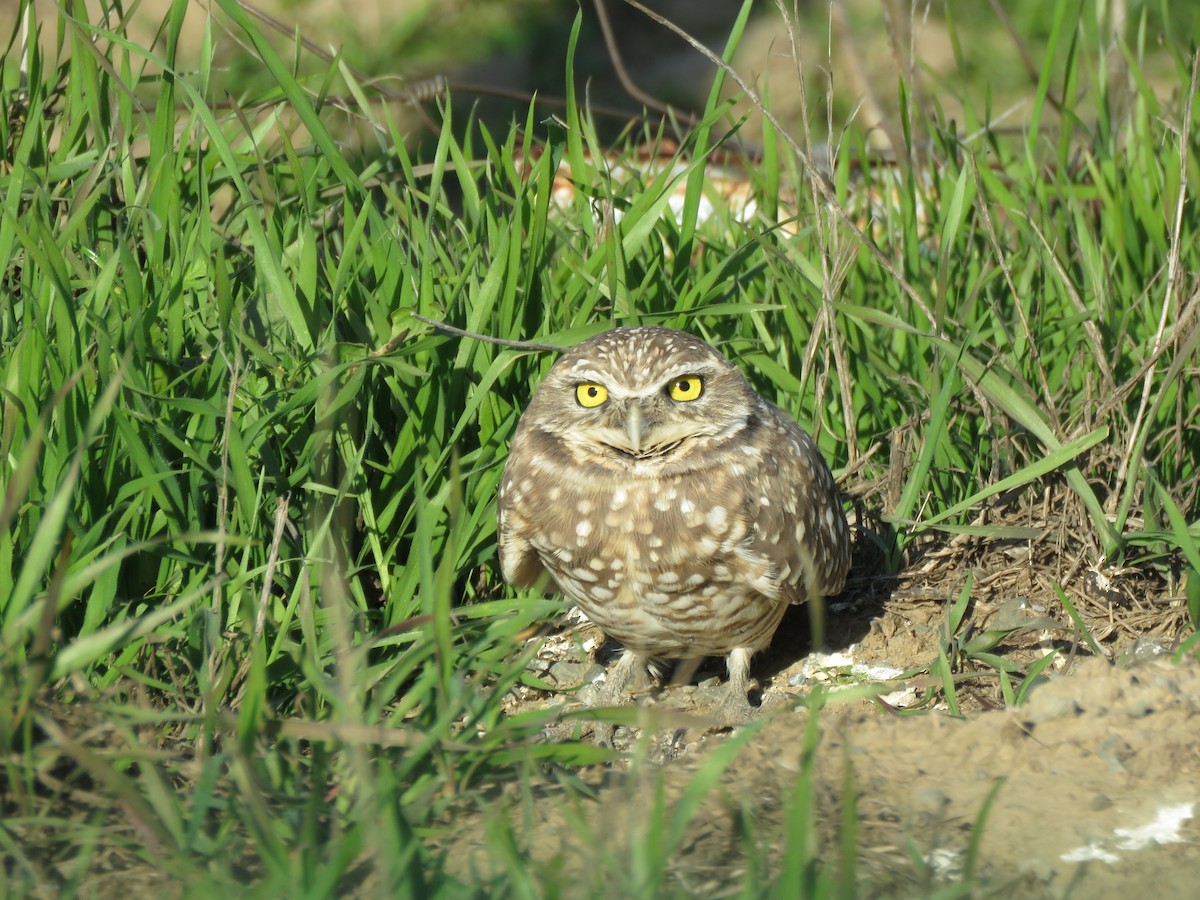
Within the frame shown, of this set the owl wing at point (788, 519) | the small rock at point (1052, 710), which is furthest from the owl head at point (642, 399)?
the small rock at point (1052, 710)

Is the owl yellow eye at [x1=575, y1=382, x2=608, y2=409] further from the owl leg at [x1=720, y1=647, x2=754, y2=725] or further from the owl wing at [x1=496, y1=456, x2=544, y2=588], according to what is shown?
the owl leg at [x1=720, y1=647, x2=754, y2=725]

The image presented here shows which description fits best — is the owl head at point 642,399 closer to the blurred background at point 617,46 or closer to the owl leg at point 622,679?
the owl leg at point 622,679

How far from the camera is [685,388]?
303cm

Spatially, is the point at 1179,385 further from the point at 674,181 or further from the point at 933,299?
the point at 674,181

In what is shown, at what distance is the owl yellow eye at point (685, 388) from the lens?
3.01m

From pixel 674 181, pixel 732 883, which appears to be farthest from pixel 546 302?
pixel 732 883

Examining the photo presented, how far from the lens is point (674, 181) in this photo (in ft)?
11.2

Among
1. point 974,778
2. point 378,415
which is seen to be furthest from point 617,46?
point 974,778

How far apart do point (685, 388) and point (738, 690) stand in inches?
31.2

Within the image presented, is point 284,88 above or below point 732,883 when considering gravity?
above

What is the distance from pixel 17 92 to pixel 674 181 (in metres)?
1.83

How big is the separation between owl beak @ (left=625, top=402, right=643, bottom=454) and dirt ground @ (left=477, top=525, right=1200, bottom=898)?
0.68 metres

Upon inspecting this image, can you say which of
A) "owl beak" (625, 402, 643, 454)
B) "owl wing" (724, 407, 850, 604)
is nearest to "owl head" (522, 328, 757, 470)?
"owl beak" (625, 402, 643, 454)

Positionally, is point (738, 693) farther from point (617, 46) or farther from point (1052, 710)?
point (617, 46)
